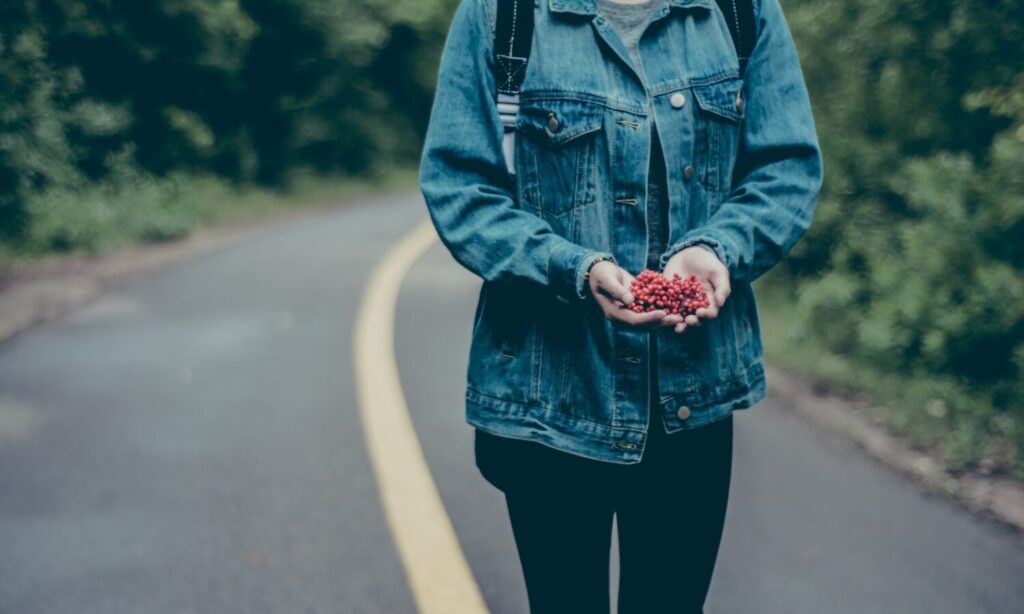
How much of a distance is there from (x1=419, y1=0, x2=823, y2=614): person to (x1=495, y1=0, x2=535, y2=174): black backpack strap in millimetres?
18

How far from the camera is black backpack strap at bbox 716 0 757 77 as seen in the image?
1876 millimetres

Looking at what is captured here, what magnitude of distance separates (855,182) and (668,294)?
19.2 feet

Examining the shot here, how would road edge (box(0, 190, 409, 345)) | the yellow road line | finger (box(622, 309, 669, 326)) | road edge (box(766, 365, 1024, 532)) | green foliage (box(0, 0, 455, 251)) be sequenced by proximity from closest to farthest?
finger (box(622, 309, 669, 326)), the yellow road line, road edge (box(766, 365, 1024, 532)), road edge (box(0, 190, 409, 345)), green foliage (box(0, 0, 455, 251))

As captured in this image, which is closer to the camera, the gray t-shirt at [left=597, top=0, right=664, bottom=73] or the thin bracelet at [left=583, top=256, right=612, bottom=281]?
the thin bracelet at [left=583, top=256, right=612, bottom=281]

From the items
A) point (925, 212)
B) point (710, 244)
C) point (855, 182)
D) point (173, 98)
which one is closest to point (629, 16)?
point (710, 244)

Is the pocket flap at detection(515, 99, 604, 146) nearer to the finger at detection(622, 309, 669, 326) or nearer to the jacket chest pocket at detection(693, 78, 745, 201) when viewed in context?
the jacket chest pocket at detection(693, 78, 745, 201)

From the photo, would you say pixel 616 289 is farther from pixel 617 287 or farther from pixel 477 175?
pixel 477 175

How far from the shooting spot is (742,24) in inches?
73.9

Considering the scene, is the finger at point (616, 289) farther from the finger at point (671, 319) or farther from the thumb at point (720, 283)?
the thumb at point (720, 283)

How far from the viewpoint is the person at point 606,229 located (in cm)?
178

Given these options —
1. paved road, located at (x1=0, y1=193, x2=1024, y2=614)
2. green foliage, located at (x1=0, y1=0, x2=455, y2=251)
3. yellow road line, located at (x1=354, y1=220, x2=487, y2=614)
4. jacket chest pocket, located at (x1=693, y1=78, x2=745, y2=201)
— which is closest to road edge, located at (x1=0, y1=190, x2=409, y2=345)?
green foliage, located at (x1=0, y1=0, x2=455, y2=251)

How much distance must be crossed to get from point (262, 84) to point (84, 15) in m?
7.49

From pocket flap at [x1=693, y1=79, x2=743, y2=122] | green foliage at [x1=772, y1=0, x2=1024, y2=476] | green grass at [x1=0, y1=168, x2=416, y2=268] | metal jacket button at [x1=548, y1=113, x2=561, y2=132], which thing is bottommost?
green grass at [x1=0, y1=168, x2=416, y2=268]

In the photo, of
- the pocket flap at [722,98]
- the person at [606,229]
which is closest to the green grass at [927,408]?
the person at [606,229]
